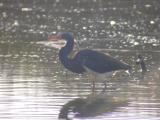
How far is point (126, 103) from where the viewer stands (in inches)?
505

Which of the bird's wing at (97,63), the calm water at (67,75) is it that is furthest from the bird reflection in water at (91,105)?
the bird's wing at (97,63)

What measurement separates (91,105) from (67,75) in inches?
140

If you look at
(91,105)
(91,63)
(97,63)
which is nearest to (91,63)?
(91,63)

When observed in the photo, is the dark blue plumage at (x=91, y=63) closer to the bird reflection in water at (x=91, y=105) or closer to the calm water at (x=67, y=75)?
the calm water at (x=67, y=75)

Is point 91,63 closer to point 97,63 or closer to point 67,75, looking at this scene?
point 97,63

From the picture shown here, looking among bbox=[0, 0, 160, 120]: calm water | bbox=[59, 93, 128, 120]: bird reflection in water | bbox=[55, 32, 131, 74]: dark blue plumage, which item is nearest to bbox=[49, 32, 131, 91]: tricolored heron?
bbox=[55, 32, 131, 74]: dark blue plumage

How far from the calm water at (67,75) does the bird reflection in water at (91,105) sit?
0.04 meters

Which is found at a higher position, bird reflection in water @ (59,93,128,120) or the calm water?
the calm water

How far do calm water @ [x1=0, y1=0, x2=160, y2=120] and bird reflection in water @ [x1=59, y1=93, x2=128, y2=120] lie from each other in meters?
0.04

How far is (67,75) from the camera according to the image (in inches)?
643

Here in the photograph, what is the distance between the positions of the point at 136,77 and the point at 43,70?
2.22 meters

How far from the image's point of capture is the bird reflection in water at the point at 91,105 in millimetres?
11883

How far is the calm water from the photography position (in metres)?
12.0

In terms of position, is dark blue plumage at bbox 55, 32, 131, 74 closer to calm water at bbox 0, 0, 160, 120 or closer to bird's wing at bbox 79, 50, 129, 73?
bird's wing at bbox 79, 50, 129, 73
